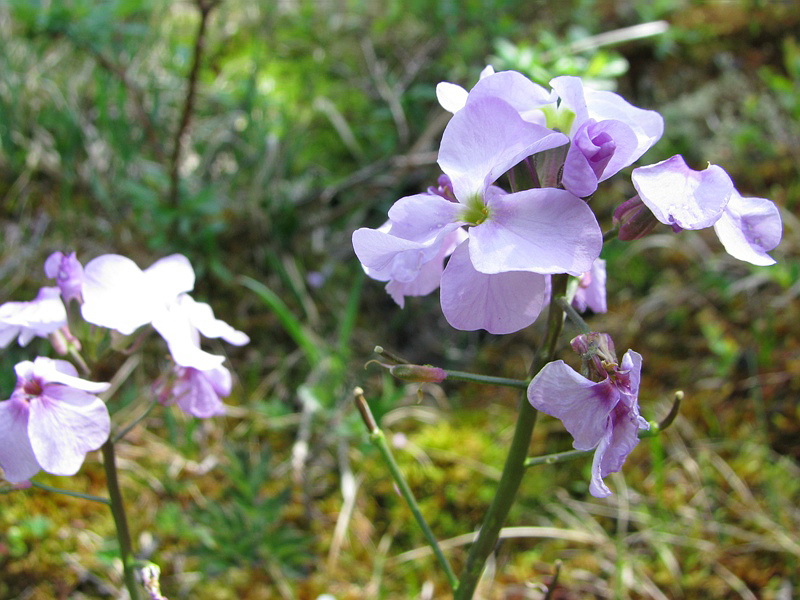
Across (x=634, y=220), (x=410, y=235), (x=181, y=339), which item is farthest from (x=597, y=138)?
(x=181, y=339)

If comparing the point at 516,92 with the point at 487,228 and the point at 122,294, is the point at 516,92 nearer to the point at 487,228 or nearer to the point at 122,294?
the point at 487,228

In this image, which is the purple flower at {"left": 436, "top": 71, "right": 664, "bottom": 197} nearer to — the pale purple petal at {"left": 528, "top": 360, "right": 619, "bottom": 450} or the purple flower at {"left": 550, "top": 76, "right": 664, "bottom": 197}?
the purple flower at {"left": 550, "top": 76, "right": 664, "bottom": 197}

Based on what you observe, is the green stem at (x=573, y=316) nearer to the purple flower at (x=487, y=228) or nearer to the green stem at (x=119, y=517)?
the purple flower at (x=487, y=228)

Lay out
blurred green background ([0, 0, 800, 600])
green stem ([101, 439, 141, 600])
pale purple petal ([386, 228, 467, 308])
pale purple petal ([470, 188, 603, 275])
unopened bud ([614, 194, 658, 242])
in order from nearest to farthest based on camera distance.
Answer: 1. pale purple petal ([470, 188, 603, 275])
2. unopened bud ([614, 194, 658, 242])
3. pale purple petal ([386, 228, 467, 308])
4. green stem ([101, 439, 141, 600])
5. blurred green background ([0, 0, 800, 600])

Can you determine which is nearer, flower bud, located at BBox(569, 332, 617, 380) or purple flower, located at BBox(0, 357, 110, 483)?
flower bud, located at BBox(569, 332, 617, 380)

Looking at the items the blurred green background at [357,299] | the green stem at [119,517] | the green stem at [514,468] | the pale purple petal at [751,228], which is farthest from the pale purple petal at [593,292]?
the blurred green background at [357,299]

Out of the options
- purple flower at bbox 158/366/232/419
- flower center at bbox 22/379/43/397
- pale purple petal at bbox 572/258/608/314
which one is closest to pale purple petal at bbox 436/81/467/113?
pale purple petal at bbox 572/258/608/314
